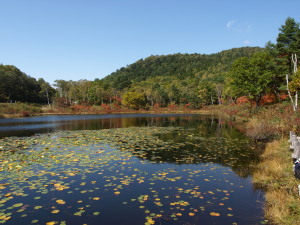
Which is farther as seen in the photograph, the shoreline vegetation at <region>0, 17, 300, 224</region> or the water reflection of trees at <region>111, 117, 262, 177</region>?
the water reflection of trees at <region>111, 117, 262, 177</region>

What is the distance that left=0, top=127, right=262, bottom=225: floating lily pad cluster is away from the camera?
632 cm

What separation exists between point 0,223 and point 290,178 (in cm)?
982

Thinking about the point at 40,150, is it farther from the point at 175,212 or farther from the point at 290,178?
the point at 290,178

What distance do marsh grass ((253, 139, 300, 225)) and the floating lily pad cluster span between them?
17.7 inches

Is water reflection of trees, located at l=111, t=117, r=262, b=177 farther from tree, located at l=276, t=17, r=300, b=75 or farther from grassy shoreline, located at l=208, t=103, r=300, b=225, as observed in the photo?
tree, located at l=276, t=17, r=300, b=75

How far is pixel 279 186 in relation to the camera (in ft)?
26.6

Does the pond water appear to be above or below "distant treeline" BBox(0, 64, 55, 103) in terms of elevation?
below

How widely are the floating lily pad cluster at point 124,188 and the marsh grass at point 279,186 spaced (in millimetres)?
449

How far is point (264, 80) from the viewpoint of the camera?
1551 inches

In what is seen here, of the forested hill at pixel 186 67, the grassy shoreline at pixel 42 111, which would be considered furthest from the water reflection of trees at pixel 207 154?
the forested hill at pixel 186 67

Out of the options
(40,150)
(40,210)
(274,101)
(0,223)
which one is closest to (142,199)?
(40,210)

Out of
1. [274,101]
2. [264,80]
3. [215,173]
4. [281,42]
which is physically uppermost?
[281,42]

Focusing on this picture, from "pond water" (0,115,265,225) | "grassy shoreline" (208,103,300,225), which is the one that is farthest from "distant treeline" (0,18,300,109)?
"pond water" (0,115,265,225)

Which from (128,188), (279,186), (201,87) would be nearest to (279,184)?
(279,186)
